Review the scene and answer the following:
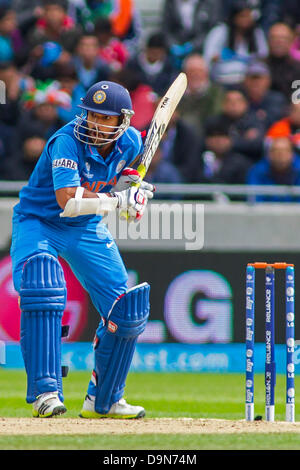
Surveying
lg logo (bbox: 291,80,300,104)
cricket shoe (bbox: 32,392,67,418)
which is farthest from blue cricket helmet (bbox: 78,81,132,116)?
lg logo (bbox: 291,80,300,104)

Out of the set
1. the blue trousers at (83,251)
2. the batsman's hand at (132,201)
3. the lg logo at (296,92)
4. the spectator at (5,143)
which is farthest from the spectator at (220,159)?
the batsman's hand at (132,201)

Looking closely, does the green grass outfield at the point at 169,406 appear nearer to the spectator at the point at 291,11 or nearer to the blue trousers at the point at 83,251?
the blue trousers at the point at 83,251

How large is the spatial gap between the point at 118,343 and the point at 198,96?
5.93 meters

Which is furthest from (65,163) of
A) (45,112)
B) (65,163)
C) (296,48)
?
(296,48)

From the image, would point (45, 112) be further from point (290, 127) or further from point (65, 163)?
point (65, 163)

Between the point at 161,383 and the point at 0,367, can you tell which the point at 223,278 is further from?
the point at 0,367

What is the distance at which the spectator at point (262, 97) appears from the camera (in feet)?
38.9

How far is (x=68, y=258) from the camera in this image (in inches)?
262

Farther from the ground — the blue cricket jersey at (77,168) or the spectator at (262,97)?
the spectator at (262,97)

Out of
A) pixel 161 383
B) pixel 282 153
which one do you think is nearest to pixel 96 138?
pixel 161 383

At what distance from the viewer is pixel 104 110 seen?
6.35 metres

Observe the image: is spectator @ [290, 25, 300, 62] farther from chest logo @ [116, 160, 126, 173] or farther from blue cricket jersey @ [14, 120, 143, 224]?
chest logo @ [116, 160, 126, 173]

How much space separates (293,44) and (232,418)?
701 cm

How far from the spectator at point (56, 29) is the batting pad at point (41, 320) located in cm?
654
